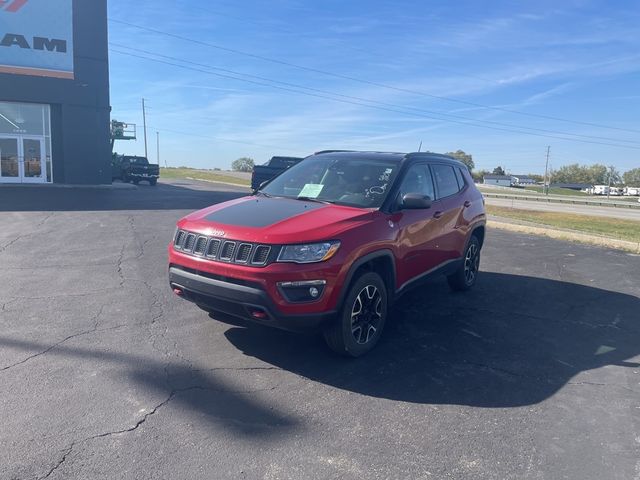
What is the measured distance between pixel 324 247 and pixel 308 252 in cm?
14

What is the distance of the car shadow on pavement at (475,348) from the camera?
13.6 feet

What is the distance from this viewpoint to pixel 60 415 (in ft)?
11.3

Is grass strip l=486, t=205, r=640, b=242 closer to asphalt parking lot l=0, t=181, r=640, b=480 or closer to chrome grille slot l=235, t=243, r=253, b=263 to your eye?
asphalt parking lot l=0, t=181, r=640, b=480

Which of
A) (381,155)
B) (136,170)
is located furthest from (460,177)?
(136,170)

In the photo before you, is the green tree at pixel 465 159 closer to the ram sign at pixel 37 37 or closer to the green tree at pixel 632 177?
the ram sign at pixel 37 37

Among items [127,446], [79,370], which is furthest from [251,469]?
[79,370]

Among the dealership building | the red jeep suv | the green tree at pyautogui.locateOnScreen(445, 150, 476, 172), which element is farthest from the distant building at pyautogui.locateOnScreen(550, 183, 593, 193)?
the red jeep suv

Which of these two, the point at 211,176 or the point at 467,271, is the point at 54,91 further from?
the point at 211,176

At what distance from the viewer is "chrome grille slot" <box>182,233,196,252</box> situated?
458 centimetres

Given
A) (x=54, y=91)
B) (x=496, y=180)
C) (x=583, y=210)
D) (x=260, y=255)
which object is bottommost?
(x=583, y=210)

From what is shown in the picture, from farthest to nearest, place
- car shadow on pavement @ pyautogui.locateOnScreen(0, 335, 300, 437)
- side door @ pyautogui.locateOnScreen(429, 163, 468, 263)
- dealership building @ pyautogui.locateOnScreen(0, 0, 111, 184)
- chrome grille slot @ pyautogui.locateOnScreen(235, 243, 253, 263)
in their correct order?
dealership building @ pyautogui.locateOnScreen(0, 0, 111, 184) → side door @ pyautogui.locateOnScreen(429, 163, 468, 263) → chrome grille slot @ pyautogui.locateOnScreen(235, 243, 253, 263) → car shadow on pavement @ pyautogui.locateOnScreen(0, 335, 300, 437)

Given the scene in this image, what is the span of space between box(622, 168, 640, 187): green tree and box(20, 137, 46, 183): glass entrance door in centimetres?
15004

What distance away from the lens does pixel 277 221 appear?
4410 millimetres

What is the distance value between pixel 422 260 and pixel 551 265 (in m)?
4.85
